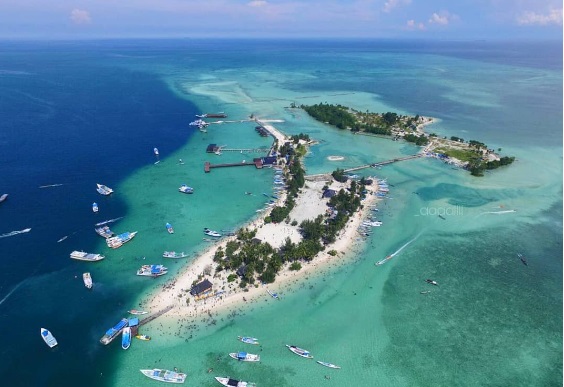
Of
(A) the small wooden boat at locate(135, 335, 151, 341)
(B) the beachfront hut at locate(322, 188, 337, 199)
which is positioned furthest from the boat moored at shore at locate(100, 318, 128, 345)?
(B) the beachfront hut at locate(322, 188, 337, 199)

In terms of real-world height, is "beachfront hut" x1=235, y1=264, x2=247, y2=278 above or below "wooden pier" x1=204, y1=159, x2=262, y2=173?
below

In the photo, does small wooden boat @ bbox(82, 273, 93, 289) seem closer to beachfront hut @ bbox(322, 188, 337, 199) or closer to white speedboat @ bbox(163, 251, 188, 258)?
white speedboat @ bbox(163, 251, 188, 258)

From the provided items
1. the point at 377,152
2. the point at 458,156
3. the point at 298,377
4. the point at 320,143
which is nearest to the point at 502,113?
the point at 458,156

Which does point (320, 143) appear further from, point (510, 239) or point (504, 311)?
point (504, 311)

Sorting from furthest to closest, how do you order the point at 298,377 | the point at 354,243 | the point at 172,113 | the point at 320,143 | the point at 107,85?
the point at 107,85 < the point at 172,113 < the point at 320,143 < the point at 354,243 < the point at 298,377

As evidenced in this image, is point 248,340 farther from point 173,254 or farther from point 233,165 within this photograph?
point 233,165

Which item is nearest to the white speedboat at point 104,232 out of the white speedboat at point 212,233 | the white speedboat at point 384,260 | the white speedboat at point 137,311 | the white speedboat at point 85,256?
the white speedboat at point 85,256

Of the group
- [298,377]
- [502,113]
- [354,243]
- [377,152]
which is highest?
[502,113]
